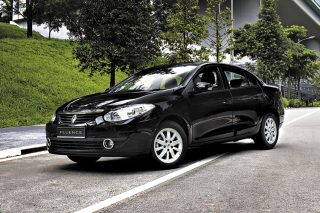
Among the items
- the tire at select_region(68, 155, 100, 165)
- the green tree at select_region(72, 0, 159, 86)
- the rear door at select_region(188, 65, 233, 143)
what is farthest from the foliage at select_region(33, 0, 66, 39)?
the tire at select_region(68, 155, 100, 165)

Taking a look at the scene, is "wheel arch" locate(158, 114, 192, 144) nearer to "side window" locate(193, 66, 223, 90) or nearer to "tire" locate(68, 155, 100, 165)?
"side window" locate(193, 66, 223, 90)

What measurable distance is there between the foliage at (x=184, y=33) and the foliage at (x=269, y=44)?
1801cm

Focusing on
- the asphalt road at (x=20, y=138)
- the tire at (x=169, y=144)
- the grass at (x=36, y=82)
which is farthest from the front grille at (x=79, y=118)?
the grass at (x=36, y=82)

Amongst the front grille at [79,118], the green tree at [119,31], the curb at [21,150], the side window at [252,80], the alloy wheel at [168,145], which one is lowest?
the curb at [21,150]

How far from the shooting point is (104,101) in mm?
6816

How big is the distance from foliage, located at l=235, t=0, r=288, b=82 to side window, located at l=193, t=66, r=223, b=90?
3420 centimetres

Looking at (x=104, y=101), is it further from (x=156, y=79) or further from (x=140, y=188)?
(x=140, y=188)

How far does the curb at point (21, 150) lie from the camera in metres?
9.01

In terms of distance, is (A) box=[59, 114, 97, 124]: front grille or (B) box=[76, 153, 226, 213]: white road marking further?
(A) box=[59, 114, 97, 124]: front grille

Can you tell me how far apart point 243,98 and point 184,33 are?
52.3ft

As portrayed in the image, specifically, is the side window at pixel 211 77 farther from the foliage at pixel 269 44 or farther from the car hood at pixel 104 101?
the foliage at pixel 269 44

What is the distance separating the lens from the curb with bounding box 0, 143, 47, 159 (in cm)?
901

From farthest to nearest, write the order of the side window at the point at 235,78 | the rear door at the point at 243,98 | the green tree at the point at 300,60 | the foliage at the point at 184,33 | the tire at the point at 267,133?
1. the green tree at the point at 300,60
2. the foliage at the point at 184,33
3. the tire at the point at 267,133
4. the side window at the point at 235,78
5. the rear door at the point at 243,98

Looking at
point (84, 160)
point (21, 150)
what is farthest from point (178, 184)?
point (21, 150)
